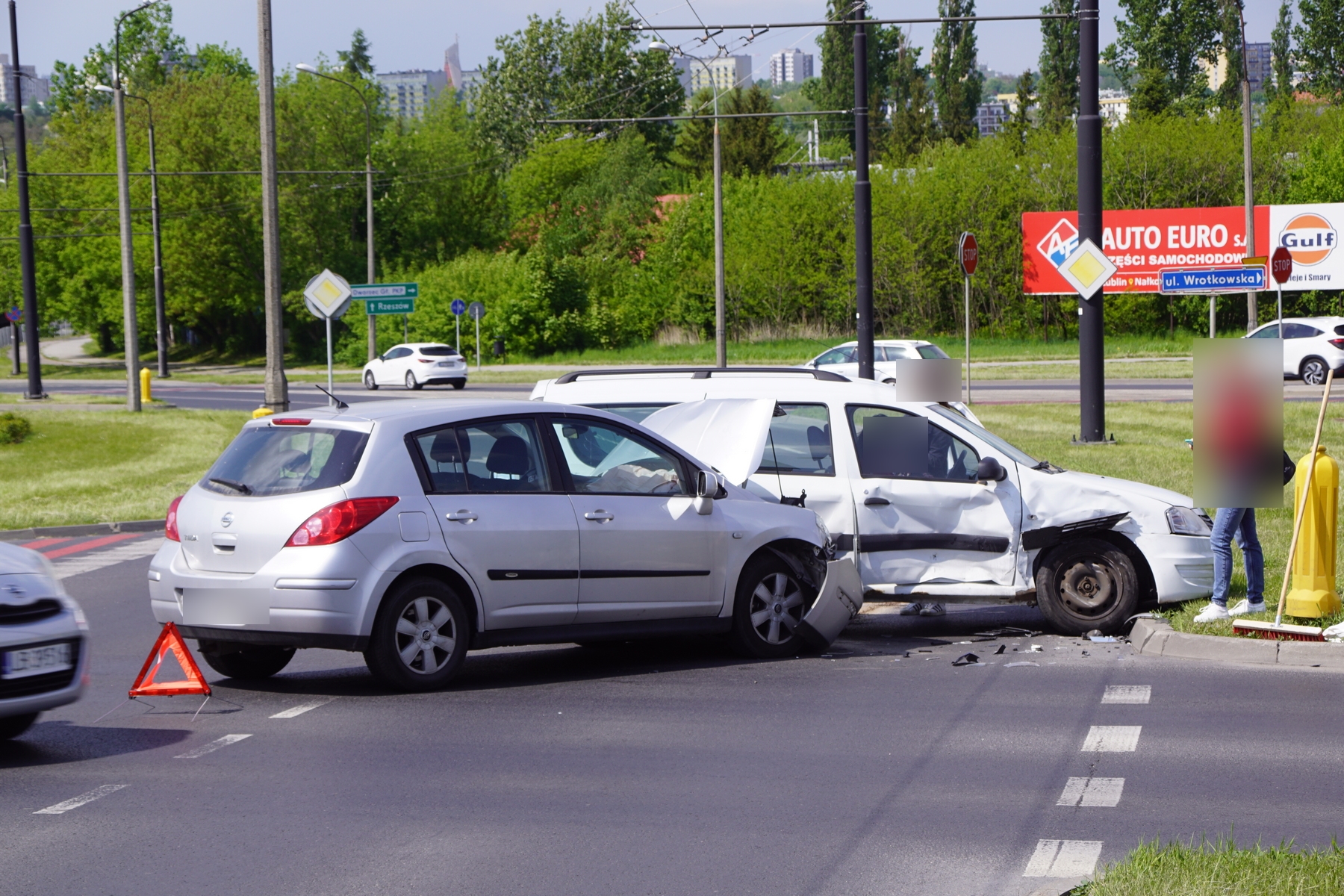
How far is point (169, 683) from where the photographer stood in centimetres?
812

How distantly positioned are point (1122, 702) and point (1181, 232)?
4337 cm

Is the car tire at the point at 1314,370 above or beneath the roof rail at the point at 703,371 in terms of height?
beneath

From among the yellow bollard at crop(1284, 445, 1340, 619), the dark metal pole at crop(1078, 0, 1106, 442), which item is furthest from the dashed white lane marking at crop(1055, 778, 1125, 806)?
the dark metal pole at crop(1078, 0, 1106, 442)

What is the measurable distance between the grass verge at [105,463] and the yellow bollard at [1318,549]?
1327cm

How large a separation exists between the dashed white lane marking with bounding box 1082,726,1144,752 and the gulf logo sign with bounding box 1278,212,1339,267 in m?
43.0

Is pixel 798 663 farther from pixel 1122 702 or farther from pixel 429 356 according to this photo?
pixel 429 356

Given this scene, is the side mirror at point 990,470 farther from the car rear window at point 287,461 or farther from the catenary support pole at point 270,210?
the catenary support pole at point 270,210

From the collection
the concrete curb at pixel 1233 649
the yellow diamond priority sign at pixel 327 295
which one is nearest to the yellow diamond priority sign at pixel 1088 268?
the concrete curb at pixel 1233 649

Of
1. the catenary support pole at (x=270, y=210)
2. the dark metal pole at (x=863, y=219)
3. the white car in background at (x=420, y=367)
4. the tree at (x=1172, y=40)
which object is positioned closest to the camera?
the catenary support pole at (x=270, y=210)

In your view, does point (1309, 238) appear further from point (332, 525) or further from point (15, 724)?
point (15, 724)

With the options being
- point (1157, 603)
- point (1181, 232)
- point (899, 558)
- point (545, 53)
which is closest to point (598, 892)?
point (899, 558)

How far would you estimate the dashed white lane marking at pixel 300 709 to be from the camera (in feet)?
25.0

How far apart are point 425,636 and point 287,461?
3.98 ft

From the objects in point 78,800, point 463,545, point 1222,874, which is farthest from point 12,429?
point 1222,874
